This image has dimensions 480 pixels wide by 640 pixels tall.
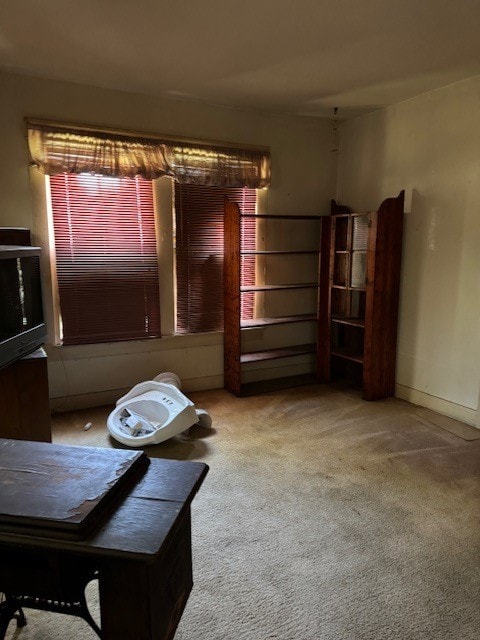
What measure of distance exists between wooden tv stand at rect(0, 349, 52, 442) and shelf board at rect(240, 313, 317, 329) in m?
1.75

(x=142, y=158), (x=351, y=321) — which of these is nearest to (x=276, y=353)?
(x=351, y=321)

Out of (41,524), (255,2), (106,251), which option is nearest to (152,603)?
(41,524)

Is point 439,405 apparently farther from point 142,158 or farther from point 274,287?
point 142,158

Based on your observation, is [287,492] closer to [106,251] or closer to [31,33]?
[106,251]

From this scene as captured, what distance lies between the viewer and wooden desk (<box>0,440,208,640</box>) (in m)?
0.84

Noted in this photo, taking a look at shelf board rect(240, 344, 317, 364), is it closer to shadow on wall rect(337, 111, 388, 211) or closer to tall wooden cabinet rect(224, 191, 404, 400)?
tall wooden cabinet rect(224, 191, 404, 400)

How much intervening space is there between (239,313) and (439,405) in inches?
68.0

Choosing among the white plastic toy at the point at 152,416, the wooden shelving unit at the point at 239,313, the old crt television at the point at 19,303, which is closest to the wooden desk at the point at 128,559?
the old crt television at the point at 19,303

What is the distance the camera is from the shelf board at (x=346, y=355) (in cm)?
366

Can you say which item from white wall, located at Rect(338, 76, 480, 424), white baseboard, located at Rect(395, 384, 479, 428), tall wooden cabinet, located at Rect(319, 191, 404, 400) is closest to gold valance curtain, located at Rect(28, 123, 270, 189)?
tall wooden cabinet, located at Rect(319, 191, 404, 400)

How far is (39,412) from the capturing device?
2318 millimetres

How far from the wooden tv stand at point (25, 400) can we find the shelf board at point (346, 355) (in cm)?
243

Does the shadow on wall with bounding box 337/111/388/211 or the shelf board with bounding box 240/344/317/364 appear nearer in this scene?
the shadow on wall with bounding box 337/111/388/211

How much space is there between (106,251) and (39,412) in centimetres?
143
